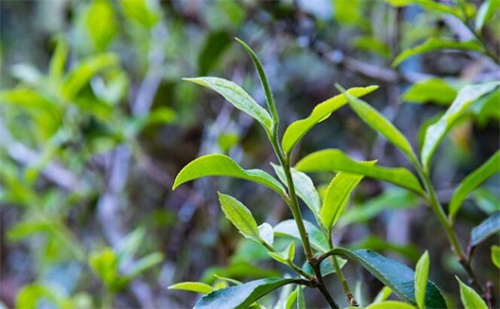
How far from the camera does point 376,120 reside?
0.29 metres

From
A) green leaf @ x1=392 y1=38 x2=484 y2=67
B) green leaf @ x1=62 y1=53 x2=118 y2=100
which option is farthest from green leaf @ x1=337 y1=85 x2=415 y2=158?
green leaf @ x1=62 y1=53 x2=118 y2=100

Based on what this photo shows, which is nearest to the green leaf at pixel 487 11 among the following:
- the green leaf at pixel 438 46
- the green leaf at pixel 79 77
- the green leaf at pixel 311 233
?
the green leaf at pixel 438 46

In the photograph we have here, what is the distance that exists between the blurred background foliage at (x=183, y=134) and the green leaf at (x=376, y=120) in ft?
0.70

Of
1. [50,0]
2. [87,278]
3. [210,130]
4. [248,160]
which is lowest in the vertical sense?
[87,278]

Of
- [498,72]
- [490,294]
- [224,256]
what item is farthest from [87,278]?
[490,294]

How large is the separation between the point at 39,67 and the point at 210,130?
0.98 m

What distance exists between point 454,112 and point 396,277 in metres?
0.11

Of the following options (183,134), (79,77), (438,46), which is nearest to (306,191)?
(438,46)

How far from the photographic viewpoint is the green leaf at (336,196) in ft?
1.06

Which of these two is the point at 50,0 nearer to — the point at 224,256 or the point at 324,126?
the point at 324,126

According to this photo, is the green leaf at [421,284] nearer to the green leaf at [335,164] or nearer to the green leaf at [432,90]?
the green leaf at [335,164]

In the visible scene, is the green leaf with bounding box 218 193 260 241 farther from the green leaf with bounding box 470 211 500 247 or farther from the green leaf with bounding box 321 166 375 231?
the green leaf with bounding box 470 211 500 247

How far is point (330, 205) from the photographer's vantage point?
1.07 feet

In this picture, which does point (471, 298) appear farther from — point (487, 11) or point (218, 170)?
point (487, 11)
